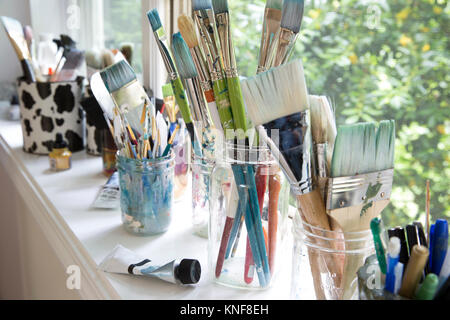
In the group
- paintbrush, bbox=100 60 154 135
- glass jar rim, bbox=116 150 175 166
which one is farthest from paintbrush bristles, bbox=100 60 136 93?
glass jar rim, bbox=116 150 175 166

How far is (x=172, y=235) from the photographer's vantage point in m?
0.71

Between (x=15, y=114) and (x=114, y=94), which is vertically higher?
(x=114, y=94)

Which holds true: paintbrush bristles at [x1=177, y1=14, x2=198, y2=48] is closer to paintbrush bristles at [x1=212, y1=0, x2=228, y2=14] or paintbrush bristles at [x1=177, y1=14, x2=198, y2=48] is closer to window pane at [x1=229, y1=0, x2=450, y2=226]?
paintbrush bristles at [x1=212, y1=0, x2=228, y2=14]

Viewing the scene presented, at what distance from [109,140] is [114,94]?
0.99 ft

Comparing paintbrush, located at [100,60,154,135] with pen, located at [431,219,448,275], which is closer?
pen, located at [431,219,448,275]

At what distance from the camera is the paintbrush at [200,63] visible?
1.77 ft

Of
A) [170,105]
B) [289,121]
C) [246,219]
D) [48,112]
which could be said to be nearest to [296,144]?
[289,121]

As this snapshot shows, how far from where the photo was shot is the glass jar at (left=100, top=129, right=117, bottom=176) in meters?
0.93

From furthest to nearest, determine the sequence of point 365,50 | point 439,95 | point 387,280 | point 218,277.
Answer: point 365,50 < point 439,95 < point 218,277 < point 387,280

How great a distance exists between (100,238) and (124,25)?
3.08ft

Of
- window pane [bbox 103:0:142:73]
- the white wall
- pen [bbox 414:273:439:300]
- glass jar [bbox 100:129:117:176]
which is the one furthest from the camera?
the white wall

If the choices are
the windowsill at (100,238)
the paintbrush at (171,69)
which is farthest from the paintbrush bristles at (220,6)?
the windowsill at (100,238)
